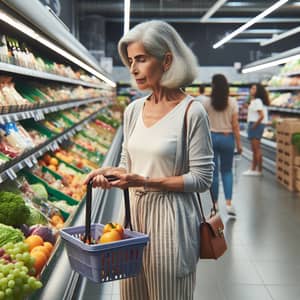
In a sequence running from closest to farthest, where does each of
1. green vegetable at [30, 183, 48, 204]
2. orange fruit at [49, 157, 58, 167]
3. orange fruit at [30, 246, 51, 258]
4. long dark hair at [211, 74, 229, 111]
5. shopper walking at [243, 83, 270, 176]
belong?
orange fruit at [30, 246, 51, 258] < green vegetable at [30, 183, 48, 204] < orange fruit at [49, 157, 58, 167] < long dark hair at [211, 74, 229, 111] < shopper walking at [243, 83, 270, 176]

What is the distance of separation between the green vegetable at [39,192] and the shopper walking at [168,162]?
6.24 feet

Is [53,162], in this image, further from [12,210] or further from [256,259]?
[12,210]

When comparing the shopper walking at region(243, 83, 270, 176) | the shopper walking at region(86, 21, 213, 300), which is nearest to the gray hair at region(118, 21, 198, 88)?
the shopper walking at region(86, 21, 213, 300)

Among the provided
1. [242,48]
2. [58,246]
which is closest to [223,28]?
[242,48]

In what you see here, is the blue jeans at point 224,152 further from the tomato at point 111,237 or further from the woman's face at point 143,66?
the tomato at point 111,237

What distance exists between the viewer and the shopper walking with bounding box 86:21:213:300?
1.92 meters

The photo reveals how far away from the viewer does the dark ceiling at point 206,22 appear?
56.7ft

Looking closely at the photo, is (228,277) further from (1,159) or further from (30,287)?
(30,287)

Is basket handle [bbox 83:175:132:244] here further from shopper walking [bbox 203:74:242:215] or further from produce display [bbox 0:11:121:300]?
shopper walking [bbox 203:74:242:215]

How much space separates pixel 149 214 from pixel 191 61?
0.63 metres

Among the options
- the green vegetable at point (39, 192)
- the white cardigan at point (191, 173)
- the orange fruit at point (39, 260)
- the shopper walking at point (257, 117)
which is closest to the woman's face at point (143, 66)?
the white cardigan at point (191, 173)

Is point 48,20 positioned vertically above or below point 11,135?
above

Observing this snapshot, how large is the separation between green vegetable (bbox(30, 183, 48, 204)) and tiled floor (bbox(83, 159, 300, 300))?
80 cm

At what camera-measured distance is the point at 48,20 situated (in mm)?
3781
